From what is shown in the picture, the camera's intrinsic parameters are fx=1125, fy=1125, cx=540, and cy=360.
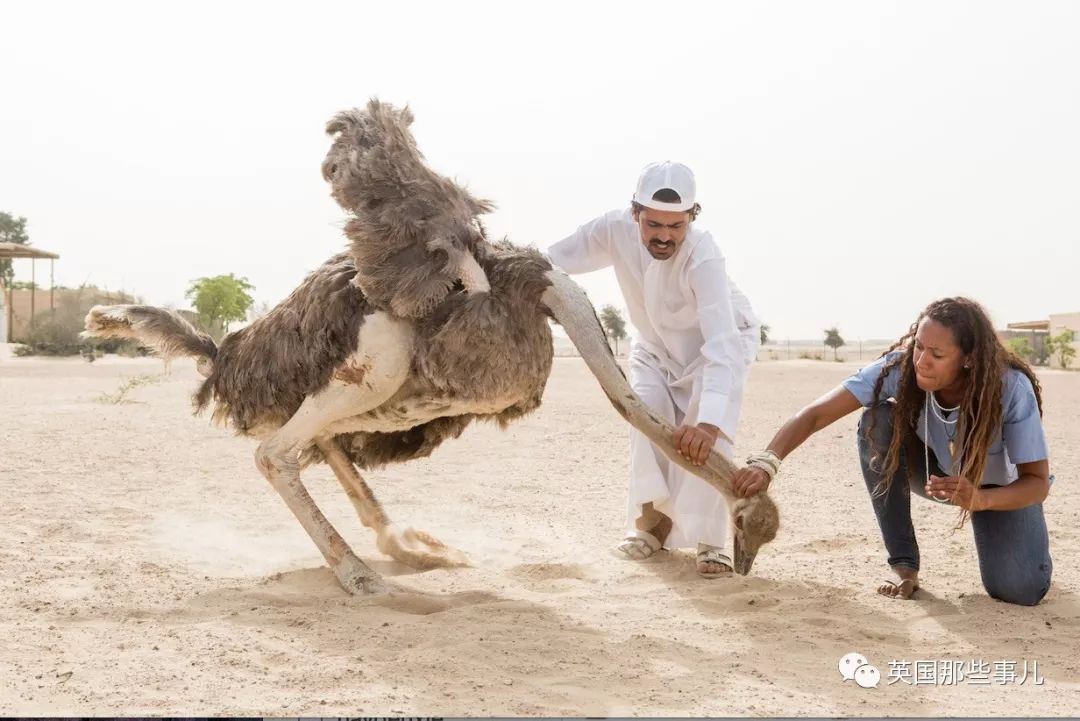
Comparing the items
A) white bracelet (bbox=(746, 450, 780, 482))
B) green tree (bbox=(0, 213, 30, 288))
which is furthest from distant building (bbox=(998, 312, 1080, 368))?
green tree (bbox=(0, 213, 30, 288))

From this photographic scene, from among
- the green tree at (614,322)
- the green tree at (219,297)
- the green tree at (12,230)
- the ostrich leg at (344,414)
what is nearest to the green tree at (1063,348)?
the green tree at (614,322)

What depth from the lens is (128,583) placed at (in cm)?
484

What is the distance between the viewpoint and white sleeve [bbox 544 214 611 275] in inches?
223

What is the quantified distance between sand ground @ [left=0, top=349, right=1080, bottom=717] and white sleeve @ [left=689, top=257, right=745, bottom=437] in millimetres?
946

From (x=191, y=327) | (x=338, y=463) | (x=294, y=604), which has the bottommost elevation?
(x=294, y=604)

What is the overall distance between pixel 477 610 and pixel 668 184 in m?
2.01

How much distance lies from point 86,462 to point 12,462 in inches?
19.4

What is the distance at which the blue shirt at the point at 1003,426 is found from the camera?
432cm

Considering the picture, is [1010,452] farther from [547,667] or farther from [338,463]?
[338,463]

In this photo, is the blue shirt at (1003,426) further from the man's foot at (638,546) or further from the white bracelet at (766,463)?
the man's foot at (638,546)

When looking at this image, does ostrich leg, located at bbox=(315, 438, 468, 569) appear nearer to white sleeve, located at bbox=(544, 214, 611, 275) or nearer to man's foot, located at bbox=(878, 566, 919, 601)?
white sleeve, located at bbox=(544, 214, 611, 275)

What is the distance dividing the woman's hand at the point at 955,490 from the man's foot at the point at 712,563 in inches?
48.8

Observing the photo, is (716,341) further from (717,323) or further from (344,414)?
(344,414)

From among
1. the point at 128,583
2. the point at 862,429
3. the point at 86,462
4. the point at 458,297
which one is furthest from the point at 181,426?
the point at 862,429
